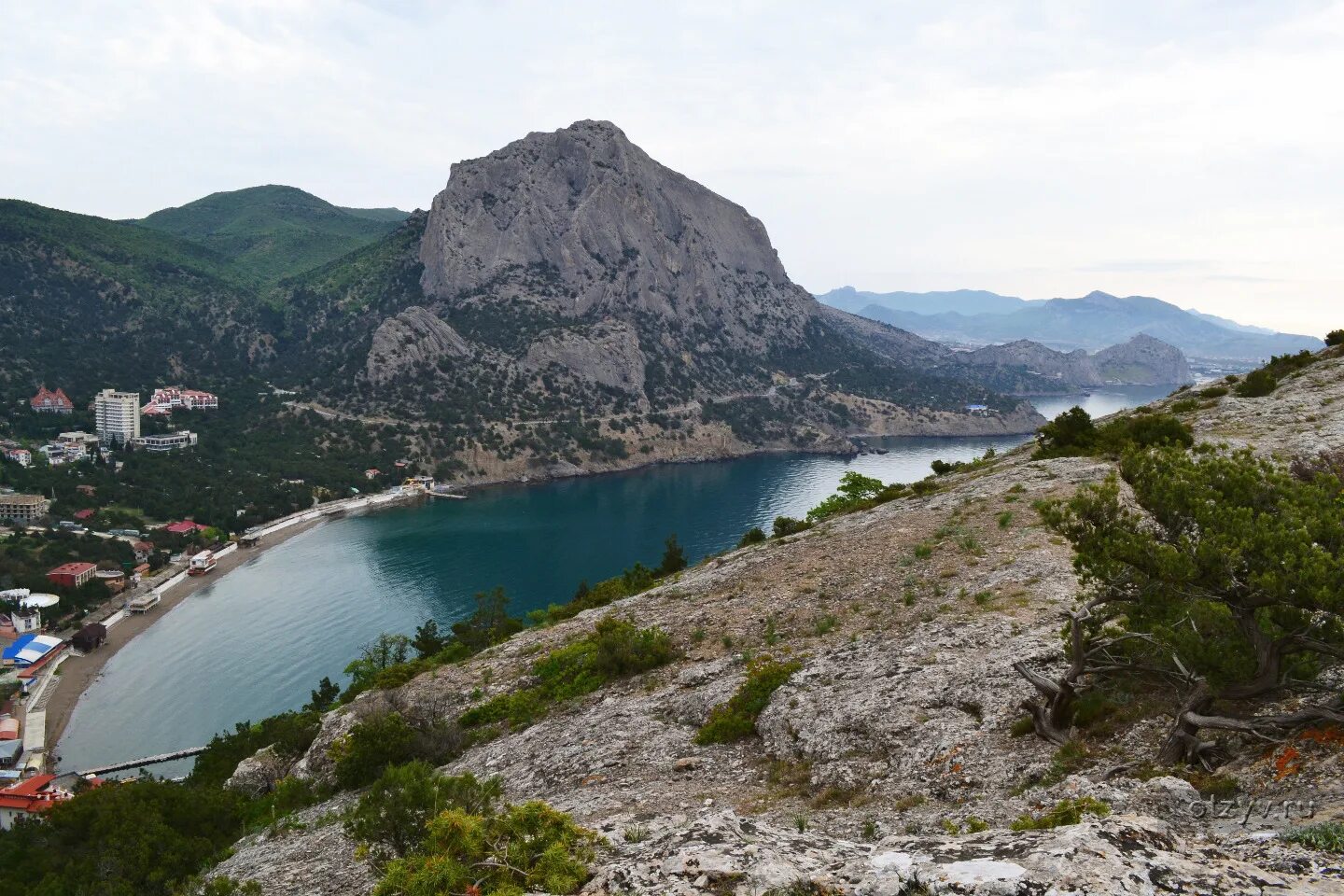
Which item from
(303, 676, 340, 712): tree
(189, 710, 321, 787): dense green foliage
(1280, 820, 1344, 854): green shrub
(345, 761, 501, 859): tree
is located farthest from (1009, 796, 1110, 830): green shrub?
(303, 676, 340, 712): tree

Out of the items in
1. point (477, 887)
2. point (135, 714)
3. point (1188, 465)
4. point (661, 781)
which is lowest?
point (135, 714)

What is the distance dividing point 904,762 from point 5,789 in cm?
5604

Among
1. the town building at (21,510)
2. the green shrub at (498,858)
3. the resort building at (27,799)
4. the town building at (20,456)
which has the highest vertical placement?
the town building at (20,456)

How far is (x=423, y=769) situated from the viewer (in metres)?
12.6

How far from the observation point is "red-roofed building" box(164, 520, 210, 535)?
101m

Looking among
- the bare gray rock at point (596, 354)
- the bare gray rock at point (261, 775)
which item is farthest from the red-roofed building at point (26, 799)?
the bare gray rock at point (596, 354)

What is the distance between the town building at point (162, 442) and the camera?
135 metres

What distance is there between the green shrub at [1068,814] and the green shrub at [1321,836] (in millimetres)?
1524

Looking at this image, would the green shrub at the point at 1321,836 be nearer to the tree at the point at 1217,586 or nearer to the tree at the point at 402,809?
the tree at the point at 1217,586

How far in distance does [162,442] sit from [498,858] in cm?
15602

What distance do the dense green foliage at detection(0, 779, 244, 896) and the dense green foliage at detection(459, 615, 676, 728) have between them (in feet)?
27.9

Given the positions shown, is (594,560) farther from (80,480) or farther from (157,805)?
(80,480)

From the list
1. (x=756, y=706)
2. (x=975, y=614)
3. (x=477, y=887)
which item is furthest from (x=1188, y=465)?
(x=477, y=887)

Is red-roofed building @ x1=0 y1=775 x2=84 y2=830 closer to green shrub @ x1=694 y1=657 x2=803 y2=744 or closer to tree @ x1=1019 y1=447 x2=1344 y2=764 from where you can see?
green shrub @ x1=694 y1=657 x2=803 y2=744
